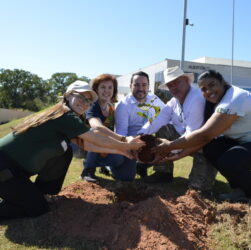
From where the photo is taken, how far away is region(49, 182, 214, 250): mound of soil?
263 cm

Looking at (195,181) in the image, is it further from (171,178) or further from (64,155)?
(64,155)

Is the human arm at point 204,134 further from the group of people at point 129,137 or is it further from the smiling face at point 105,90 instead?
the smiling face at point 105,90

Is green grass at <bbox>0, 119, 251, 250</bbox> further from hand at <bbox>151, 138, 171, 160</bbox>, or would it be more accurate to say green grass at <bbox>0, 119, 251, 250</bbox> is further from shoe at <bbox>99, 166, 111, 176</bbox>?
shoe at <bbox>99, 166, 111, 176</bbox>

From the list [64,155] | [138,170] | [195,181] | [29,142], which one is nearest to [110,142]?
[64,155]

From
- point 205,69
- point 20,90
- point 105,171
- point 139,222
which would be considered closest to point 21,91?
point 20,90

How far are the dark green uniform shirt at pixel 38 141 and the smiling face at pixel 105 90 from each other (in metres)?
1.54

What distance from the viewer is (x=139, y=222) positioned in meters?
2.82

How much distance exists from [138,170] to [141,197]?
1199 millimetres

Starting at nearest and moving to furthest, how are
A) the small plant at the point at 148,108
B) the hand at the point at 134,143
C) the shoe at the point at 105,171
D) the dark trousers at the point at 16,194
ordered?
the dark trousers at the point at 16,194 < the hand at the point at 134,143 < the small plant at the point at 148,108 < the shoe at the point at 105,171

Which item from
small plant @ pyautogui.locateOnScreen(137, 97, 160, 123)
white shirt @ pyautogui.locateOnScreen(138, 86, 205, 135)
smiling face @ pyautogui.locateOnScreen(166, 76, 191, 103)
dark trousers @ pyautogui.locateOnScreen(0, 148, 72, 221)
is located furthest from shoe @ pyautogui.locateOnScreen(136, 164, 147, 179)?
dark trousers @ pyautogui.locateOnScreen(0, 148, 72, 221)

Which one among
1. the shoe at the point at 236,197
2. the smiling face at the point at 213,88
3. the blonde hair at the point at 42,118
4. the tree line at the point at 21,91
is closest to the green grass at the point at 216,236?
the shoe at the point at 236,197

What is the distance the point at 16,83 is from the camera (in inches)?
2224

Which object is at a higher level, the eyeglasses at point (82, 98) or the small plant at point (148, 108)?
the eyeglasses at point (82, 98)

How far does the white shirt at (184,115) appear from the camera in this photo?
3.91 meters
